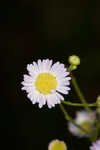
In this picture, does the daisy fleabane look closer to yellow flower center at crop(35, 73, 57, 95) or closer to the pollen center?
yellow flower center at crop(35, 73, 57, 95)

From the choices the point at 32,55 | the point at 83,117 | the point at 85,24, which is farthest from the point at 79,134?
the point at 85,24

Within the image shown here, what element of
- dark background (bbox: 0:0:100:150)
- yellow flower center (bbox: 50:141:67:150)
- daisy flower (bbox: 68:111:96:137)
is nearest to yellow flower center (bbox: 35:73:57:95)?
yellow flower center (bbox: 50:141:67:150)

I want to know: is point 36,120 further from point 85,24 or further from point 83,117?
point 85,24

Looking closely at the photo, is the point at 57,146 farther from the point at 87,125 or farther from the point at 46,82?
the point at 87,125

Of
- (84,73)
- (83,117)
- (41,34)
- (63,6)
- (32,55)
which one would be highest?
(63,6)

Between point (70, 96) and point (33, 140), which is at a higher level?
point (70, 96)

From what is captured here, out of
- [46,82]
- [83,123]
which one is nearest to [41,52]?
[83,123]
